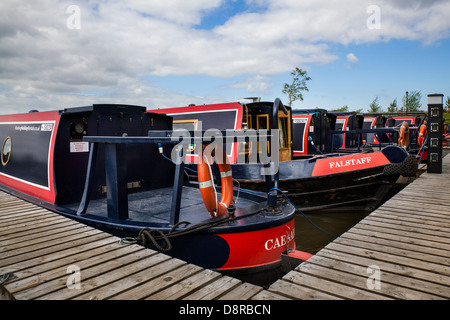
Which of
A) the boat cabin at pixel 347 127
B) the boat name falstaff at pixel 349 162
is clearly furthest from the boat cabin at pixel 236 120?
the boat cabin at pixel 347 127

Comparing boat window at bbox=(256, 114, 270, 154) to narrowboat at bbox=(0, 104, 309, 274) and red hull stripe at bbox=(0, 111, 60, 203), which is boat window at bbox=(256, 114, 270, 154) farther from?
red hull stripe at bbox=(0, 111, 60, 203)

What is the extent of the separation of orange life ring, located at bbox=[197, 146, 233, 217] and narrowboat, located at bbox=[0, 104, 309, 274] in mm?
17

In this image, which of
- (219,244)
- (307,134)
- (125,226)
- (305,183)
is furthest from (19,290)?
(307,134)

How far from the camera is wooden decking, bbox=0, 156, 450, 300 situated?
2248 millimetres

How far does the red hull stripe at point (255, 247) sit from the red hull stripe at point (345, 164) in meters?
3.64

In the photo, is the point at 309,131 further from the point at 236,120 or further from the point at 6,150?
the point at 6,150

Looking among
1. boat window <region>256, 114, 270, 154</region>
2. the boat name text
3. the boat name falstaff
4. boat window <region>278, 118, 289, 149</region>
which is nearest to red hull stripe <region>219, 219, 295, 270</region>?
the boat name text

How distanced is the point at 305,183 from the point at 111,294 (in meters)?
5.66

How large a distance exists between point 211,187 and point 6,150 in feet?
15.8

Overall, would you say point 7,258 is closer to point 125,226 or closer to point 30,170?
point 125,226

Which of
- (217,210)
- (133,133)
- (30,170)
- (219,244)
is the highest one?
(133,133)

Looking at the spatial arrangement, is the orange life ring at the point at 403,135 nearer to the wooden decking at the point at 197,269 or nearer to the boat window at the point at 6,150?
the wooden decking at the point at 197,269
